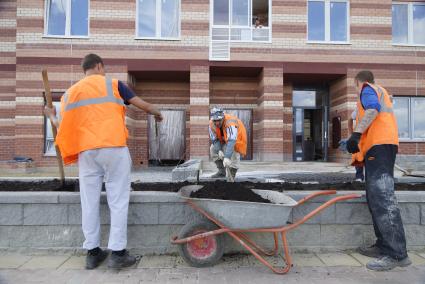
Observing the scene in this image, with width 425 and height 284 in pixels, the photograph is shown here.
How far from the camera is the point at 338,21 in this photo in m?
15.4

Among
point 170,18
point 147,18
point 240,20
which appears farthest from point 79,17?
point 240,20

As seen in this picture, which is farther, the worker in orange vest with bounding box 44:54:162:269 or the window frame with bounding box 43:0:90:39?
the window frame with bounding box 43:0:90:39

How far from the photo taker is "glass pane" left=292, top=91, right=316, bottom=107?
16844mm

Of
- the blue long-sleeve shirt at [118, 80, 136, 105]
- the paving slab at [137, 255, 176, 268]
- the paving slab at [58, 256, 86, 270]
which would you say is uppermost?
the blue long-sleeve shirt at [118, 80, 136, 105]

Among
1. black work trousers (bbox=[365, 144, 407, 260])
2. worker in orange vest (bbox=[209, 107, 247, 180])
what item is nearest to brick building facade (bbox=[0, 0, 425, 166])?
worker in orange vest (bbox=[209, 107, 247, 180])

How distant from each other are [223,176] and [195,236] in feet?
12.7

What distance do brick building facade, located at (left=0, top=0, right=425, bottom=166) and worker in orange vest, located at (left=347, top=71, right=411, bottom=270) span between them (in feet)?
35.5

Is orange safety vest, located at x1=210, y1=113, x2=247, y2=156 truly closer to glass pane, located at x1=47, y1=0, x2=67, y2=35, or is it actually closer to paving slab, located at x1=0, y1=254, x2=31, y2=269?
paving slab, located at x1=0, y1=254, x2=31, y2=269

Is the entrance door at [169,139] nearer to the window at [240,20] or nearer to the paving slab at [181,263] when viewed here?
the window at [240,20]

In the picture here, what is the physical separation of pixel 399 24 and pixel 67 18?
553 inches

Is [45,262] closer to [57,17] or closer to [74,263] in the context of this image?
[74,263]

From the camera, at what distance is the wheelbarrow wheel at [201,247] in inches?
147

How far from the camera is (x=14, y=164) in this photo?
42.9 feet

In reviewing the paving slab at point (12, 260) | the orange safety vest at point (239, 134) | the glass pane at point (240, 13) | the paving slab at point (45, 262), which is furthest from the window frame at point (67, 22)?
the paving slab at point (45, 262)
